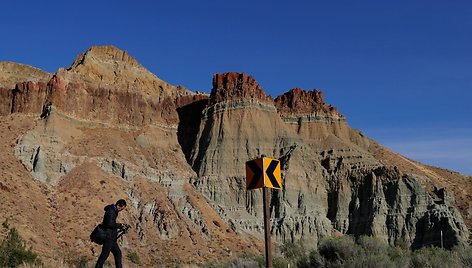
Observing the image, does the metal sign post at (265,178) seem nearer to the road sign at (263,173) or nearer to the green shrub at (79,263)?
the road sign at (263,173)

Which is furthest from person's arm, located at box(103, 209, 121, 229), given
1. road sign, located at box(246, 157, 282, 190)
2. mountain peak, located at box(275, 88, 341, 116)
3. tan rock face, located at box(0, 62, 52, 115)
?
mountain peak, located at box(275, 88, 341, 116)

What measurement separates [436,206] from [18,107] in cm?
5978

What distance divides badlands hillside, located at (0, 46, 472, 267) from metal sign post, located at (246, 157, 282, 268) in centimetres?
4530

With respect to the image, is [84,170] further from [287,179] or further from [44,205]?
[287,179]

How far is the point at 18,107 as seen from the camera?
80.0 metres

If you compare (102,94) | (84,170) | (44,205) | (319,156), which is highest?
(102,94)

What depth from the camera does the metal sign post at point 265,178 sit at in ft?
38.5

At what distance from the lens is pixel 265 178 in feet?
38.5

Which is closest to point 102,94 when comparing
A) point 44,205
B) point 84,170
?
point 84,170

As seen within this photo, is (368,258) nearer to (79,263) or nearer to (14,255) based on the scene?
(14,255)

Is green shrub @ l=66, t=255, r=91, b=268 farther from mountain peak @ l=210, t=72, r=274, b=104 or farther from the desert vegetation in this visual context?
mountain peak @ l=210, t=72, r=274, b=104

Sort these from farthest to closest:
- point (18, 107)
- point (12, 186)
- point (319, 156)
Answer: point (319, 156), point (18, 107), point (12, 186)

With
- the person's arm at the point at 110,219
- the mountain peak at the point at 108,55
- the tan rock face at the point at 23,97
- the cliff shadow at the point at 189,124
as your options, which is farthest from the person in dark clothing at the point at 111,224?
the mountain peak at the point at 108,55

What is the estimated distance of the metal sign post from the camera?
11.7 m
